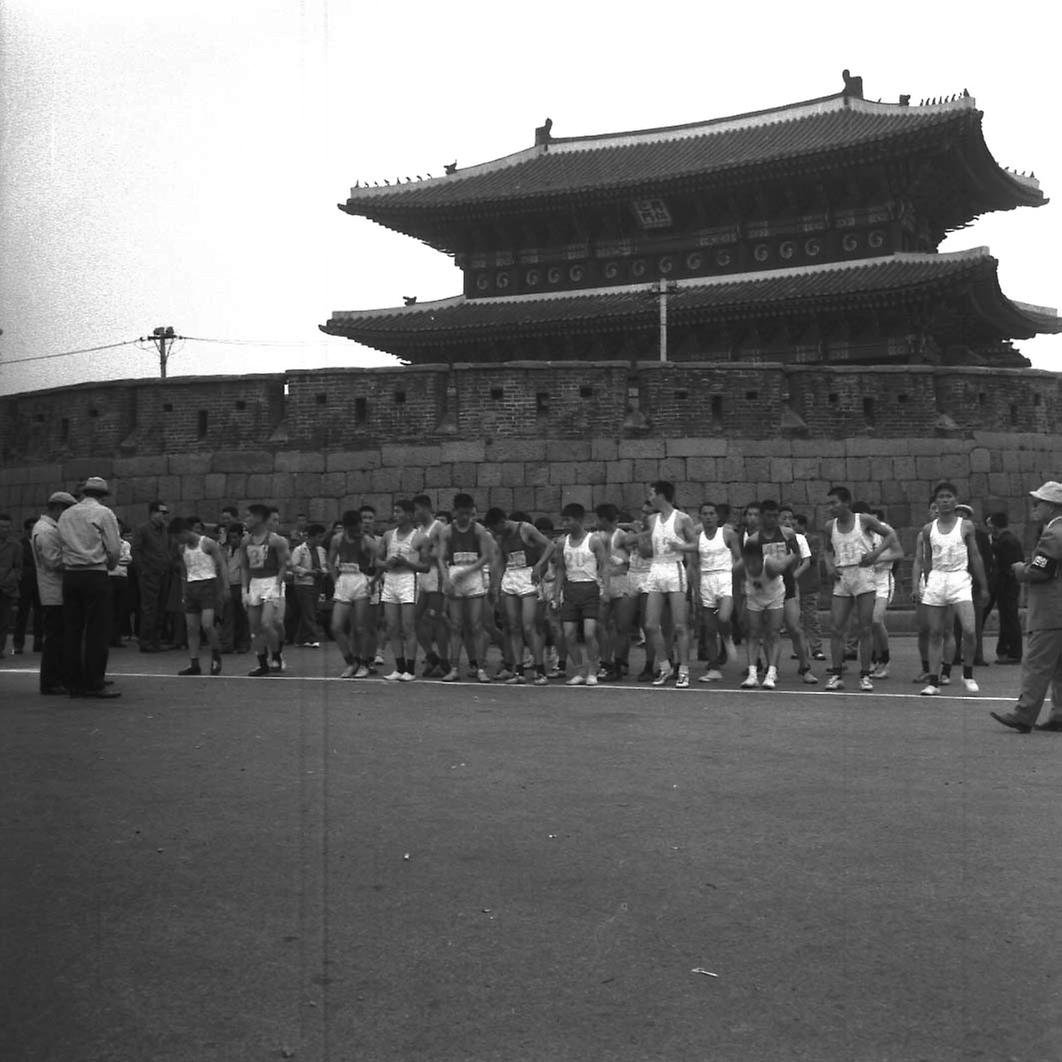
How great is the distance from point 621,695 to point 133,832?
5.35 m

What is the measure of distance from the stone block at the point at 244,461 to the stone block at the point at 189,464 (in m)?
0.14

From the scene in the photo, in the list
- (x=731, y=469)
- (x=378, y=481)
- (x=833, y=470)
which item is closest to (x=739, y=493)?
(x=731, y=469)

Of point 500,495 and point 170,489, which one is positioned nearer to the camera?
point 500,495

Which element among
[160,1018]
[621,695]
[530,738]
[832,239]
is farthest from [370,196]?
[160,1018]

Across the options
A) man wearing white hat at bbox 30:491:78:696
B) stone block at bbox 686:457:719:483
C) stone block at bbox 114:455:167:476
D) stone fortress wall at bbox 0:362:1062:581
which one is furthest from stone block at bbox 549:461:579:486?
man wearing white hat at bbox 30:491:78:696

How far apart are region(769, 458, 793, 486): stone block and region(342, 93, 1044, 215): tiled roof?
6.35 m

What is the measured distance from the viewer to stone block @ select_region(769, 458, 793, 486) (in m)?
21.5

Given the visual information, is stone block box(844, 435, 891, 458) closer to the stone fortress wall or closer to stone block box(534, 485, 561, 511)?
the stone fortress wall

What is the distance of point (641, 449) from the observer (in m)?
21.3

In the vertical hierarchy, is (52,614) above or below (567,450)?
below

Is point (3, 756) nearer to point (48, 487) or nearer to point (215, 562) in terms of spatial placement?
point (215, 562)

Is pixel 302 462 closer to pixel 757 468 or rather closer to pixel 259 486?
pixel 259 486

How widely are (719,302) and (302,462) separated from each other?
796 cm

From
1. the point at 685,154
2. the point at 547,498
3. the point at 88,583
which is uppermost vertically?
the point at 685,154
